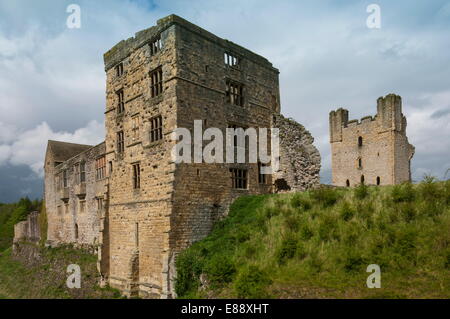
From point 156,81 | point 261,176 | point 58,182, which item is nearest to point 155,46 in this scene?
point 156,81

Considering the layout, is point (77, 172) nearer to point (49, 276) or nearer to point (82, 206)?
point (82, 206)

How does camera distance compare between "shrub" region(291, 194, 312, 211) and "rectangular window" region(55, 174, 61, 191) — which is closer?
"shrub" region(291, 194, 312, 211)

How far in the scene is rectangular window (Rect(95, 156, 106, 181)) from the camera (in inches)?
1019

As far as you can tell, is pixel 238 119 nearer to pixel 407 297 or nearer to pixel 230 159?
pixel 230 159

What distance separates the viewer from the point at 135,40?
19719mm

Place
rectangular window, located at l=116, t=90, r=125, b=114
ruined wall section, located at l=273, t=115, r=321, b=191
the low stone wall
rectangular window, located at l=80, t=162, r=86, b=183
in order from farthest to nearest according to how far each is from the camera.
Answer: the low stone wall, rectangular window, located at l=80, t=162, r=86, b=183, ruined wall section, located at l=273, t=115, r=321, b=191, rectangular window, located at l=116, t=90, r=125, b=114

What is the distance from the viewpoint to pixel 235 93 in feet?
65.4

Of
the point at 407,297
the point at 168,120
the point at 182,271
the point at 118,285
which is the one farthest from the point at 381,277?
the point at 118,285

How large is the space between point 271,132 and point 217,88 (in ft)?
15.8

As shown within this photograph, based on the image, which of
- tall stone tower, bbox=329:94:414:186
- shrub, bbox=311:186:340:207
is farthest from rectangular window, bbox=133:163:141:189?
tall stone tower, bbox=329:94:414:186

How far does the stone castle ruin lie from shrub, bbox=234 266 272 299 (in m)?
4.14

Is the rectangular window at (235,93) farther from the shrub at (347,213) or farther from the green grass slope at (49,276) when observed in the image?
the green grass slope at (49,276)

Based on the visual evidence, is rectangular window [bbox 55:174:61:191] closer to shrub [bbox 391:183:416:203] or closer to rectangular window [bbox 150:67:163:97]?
rectangular window [bbox 150:67:163:97]

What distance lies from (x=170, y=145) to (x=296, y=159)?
8.20 meters
